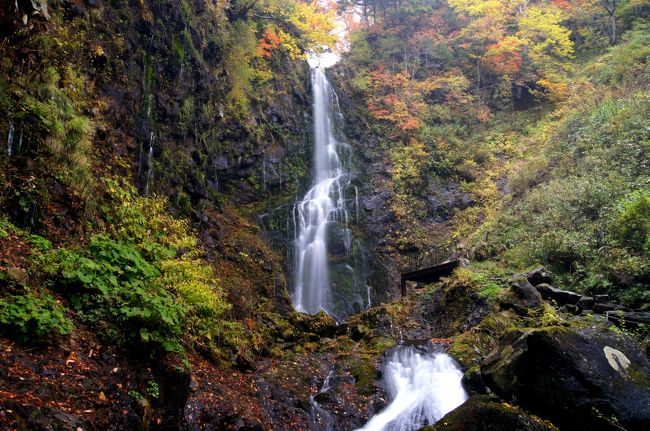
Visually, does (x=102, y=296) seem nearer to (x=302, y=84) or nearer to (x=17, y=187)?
(x=17, y=187)

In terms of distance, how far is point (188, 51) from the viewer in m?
13.9

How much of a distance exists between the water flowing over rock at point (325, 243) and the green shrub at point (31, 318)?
11.6 m

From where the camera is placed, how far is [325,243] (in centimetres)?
1814

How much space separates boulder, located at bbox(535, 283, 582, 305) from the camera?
9.59 m

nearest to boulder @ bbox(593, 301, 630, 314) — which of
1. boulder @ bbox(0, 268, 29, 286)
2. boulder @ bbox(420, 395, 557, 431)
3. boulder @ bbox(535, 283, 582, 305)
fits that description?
boulder @ bbox(535, 283, 582, 305)

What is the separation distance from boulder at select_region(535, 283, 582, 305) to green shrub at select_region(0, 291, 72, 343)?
32.4ft

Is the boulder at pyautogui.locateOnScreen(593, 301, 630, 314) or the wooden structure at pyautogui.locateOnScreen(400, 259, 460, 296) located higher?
the wooden structure at pyautogui.locateOnScreen(400, 259, 460, 296)

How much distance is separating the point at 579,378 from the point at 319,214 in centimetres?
1422

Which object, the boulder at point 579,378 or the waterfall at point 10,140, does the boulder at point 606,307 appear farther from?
the waterfall at point 10,140

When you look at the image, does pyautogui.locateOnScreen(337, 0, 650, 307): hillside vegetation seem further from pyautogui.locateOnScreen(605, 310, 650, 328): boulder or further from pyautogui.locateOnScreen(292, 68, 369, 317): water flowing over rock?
pyautogui.locateOnScreen(292, 68, 369, 317): water flowing over rock

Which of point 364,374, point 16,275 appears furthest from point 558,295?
point 16,275

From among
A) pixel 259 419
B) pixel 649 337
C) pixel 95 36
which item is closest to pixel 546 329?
pixel 649 337

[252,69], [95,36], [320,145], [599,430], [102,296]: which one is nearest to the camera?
[599,430]

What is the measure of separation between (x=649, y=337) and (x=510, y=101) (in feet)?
69.6
